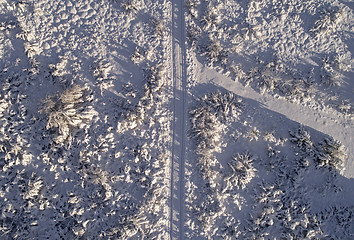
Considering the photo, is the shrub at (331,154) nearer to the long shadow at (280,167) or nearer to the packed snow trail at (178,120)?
the long shadow at (280,167)

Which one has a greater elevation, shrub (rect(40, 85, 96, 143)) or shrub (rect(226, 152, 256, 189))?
shrub (rect(40, 85, 96, 143))

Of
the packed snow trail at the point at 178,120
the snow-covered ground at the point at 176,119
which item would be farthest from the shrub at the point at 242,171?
the packed snow trail at the point at 178,120

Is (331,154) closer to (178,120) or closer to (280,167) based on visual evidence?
(280,167)

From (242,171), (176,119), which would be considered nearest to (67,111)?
(176,119)

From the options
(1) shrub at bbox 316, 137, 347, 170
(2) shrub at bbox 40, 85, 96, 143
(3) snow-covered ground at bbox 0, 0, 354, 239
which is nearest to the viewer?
(1) shrub at bbox 316, 137, 347, 170

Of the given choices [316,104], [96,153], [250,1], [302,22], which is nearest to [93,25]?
[96,153]

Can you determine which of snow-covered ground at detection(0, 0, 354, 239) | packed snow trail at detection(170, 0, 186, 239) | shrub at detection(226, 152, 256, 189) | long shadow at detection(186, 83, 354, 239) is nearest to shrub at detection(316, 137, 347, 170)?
snow-covered ground at detection(0, 0, 354, 239)

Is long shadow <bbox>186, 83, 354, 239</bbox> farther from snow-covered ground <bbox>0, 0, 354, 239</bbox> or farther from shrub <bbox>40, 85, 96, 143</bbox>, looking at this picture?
shrub <bbox>40, 85, 96, 143</bbox>

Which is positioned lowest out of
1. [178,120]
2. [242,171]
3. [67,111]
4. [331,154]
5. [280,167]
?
[280,167]
